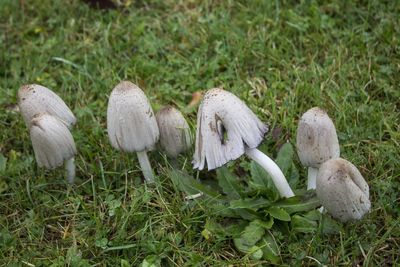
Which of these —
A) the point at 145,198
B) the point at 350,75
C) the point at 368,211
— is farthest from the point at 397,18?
the point at 145,198

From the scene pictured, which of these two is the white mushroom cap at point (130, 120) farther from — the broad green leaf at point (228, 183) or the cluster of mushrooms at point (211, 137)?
the broad green leaf at point (228, 183)

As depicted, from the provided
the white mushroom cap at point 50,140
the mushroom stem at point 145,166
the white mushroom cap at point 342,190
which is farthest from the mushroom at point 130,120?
the white mushroom cap at point 342,190

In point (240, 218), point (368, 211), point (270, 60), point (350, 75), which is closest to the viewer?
point (368, 211)

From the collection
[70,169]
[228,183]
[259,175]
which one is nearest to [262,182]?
[259,175]

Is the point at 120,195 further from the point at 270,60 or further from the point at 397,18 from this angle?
the point at 397,18

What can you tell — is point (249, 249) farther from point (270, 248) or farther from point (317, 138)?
point (317, 138)

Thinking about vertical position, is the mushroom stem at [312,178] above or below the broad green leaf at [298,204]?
above
